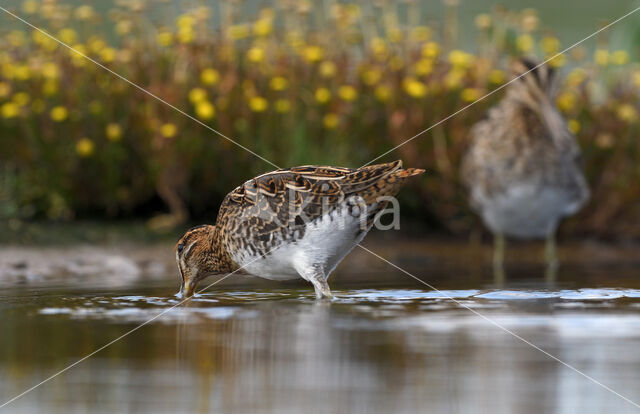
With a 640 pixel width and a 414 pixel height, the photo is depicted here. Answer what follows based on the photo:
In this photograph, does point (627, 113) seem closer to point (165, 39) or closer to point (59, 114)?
point (165, 39)

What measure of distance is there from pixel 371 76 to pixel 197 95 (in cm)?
208

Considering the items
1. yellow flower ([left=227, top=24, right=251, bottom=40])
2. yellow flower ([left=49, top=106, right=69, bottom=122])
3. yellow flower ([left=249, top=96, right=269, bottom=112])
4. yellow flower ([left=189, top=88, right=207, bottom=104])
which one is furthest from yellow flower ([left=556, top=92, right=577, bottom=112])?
yellow flower ([left=49, top=106, right=69, bottom=122])

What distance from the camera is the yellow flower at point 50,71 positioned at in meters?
11.0

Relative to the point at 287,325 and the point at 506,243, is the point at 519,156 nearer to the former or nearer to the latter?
the point at 506,243

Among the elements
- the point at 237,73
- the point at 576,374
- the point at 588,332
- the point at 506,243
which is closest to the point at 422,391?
the point at 576,374

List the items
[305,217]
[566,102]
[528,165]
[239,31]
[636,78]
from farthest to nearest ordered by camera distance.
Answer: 1. [636,78]
2. [566,102]
3. [239,31]
4. [528,165]
5. [305,217]

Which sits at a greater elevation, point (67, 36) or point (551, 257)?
point (67, 36)

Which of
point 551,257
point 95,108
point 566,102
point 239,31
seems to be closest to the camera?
point 551,257

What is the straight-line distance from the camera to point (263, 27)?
1094 cm

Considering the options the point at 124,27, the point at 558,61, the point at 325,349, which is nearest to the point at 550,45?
the point at 558,61

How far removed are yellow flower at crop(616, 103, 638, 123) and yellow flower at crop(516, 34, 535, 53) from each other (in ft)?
4.12

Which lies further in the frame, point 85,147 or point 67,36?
point 67,36

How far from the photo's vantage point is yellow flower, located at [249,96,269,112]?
34.4 ft

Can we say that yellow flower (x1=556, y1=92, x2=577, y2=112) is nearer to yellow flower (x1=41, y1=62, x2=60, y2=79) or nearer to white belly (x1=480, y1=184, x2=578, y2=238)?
white belly (x1=480, y1=184, x2=578, y2=238)
